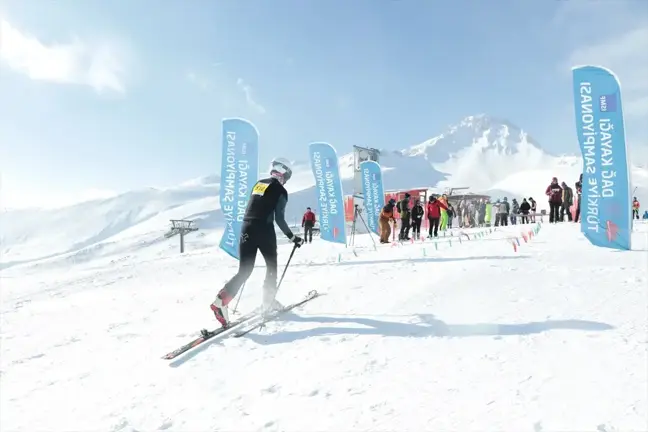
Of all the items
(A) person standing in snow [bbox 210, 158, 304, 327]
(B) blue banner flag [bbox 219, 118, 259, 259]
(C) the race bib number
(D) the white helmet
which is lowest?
(A) person standing in snow [bbox 210, 158, 304, 327]

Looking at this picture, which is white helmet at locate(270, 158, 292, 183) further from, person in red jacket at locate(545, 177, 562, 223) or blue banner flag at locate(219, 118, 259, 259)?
person in red jacket at locate(545, 177, 562, 223)

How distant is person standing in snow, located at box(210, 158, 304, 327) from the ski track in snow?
52 centimetres

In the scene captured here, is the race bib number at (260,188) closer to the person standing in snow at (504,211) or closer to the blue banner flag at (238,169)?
the blue banner flag at (238,169)

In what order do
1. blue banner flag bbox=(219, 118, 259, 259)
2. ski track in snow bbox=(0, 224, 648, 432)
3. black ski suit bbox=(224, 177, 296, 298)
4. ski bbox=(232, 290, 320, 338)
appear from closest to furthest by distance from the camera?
ski track in snow bbox=(0, 224, 648, 432)
ski bbox=(232, 290, 320, 338)
black ski suit bbox=(224, 177, 296, 298)
blue banner flag bbox=(219, 118, 259, 259)

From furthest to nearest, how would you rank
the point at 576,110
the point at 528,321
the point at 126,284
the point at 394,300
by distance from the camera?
the point at 126,284 < the point at 576,110 < the point at 394,300 < the point at 528,321

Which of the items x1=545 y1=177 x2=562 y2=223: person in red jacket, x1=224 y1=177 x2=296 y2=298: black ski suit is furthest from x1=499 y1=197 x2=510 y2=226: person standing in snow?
x1=224 y1=177 x2=296 y2=298: black ski suit

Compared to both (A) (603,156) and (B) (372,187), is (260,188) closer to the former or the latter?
(A) (603,156)

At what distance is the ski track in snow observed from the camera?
3115 millimetres

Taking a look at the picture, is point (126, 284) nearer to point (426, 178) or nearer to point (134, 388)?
point (134, 388)

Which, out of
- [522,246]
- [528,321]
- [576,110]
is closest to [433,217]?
[522,246]

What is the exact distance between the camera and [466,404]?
3117mm

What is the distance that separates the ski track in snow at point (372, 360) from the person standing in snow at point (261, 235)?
0.52 m

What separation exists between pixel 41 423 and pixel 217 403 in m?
1.51

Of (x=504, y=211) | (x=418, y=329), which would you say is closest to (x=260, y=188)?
(x=418, y=329)
